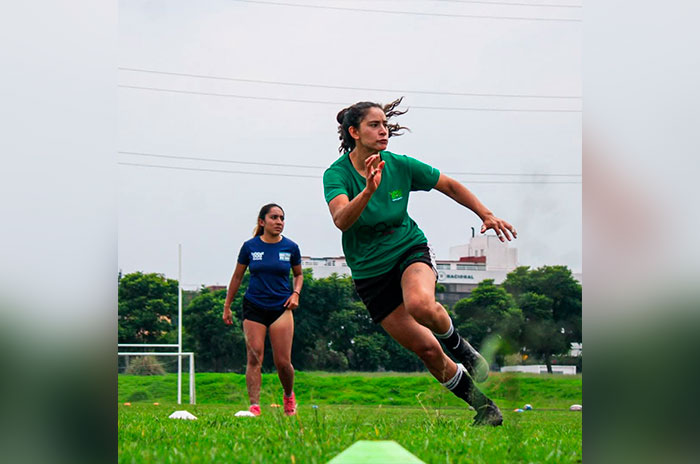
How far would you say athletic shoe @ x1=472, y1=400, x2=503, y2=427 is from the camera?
15.2 ft

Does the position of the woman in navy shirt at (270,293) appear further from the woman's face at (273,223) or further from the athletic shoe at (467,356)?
the athletic shoe at (467,356)

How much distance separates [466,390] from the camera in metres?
4.82

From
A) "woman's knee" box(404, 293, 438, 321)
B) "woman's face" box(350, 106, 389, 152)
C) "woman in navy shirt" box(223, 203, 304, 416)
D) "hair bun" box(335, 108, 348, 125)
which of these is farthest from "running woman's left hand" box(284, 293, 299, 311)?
"woman's knee" box(404, 293, 438, 321)

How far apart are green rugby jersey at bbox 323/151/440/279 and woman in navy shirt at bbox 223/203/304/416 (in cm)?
262

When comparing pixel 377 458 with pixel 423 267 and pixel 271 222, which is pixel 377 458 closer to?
pixel 423 267

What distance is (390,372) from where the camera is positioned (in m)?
30.1

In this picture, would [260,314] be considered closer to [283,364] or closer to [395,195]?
[283,364]

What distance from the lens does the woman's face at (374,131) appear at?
5156 millimetres

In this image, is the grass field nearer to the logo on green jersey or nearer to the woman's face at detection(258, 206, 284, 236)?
the logo on green jersey

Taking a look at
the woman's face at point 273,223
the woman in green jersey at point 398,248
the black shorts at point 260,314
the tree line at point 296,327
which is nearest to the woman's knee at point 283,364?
the black shorts at point 260,314

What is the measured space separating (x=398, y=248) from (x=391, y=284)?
232 mm

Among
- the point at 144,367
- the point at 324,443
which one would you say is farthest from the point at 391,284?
the point at 144,367
